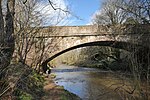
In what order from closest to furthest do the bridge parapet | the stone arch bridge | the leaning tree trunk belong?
the leaning tree trunk → the bridge parapet → the stone arch bridge

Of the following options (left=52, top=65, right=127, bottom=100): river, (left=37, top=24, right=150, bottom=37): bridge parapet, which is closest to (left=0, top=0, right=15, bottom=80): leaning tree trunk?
(left=52, top=65, right=127, bottom=100): river

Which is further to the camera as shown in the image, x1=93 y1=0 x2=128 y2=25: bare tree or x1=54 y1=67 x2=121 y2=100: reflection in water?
x1=93 y1=0 x2=128 y2=25: bare tree

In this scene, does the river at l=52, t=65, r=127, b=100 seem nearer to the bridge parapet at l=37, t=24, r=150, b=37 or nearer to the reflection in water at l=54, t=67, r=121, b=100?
the reflection in water at l=54, t=67, r=121, b=100

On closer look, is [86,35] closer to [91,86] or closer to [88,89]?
[91,86]

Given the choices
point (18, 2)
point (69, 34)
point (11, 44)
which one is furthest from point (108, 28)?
point (11, 44)

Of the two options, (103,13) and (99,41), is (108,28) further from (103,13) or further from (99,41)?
(103,13)

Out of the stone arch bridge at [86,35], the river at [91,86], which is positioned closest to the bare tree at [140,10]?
the river at [91,86]

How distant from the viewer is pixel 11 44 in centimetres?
764

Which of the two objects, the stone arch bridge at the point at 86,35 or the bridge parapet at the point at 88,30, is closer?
the bridge parapet at the point at 88,30

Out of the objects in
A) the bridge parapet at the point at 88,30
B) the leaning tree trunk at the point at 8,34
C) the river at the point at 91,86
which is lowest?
the river at the point at 91,86

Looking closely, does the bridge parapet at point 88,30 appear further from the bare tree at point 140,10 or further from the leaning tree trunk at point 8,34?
the leaning tree trunk at point 8,34

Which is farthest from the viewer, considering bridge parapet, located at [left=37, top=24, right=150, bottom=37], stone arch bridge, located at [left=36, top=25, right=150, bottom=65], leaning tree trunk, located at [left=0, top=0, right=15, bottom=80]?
stone arch bridge, located at [left=36, top=25, right=150, bottom=65]

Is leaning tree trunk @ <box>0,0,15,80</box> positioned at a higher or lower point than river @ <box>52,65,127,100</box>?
higher

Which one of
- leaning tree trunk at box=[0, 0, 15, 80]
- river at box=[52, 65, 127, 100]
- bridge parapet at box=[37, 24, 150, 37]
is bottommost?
river at box=[52, 65, 127, 100]
